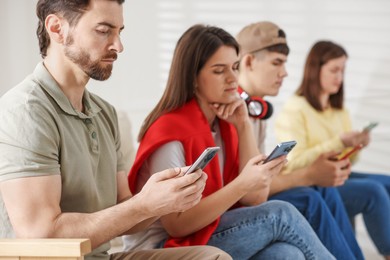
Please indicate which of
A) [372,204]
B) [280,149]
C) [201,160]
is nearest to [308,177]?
[372,204]

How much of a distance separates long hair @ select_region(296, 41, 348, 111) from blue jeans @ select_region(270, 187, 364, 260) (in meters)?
0.75

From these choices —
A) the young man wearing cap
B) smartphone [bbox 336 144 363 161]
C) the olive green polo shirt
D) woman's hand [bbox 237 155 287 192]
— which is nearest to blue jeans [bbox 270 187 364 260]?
the young man wearing cap

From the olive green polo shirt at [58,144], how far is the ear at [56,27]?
3.5 inches

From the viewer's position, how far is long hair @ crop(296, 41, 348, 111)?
12.0ft

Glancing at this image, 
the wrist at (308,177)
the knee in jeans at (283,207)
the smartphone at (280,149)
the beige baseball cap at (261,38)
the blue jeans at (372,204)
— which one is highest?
the beige baseball cap at (261,38)

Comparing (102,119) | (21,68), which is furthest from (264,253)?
(21,68)

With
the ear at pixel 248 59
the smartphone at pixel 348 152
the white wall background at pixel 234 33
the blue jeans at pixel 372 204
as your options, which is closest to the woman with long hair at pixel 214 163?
the ear at pixel 248 59

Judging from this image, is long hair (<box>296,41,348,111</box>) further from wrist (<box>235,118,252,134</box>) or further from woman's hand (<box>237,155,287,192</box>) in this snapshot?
woman's hand (<box>237,155,287,192</box>)

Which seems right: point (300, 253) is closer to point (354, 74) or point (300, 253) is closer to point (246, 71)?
point (246, 71)

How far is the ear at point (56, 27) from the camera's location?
1879mm

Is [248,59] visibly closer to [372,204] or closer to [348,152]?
[348,152]

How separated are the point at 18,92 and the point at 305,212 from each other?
1358 millimetres

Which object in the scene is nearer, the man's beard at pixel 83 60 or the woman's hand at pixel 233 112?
the man's beard at pixel 83 60

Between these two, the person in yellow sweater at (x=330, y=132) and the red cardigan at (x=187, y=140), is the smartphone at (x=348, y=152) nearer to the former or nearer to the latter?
the person in yellow sweater at (x=330, y=132)
